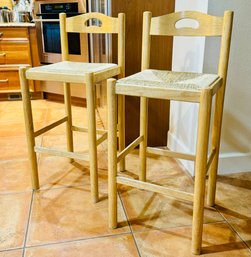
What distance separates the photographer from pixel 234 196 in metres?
1.45

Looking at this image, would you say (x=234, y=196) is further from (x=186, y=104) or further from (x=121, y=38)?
(x=121, y=38)

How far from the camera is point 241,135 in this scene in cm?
160

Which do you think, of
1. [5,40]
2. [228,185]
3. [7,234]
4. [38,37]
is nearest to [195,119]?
[228,185]

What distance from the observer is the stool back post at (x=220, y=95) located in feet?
3.63

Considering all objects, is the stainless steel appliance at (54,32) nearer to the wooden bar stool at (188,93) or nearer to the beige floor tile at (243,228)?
the wooden bar stool at (188,93)

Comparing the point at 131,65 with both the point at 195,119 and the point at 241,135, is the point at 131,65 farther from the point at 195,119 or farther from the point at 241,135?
the point at 241,135

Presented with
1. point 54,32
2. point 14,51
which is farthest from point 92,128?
point 14,51

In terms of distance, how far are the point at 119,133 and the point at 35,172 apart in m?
0.48

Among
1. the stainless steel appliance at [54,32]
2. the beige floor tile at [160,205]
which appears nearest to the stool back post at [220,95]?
the beige floor tile at [160,205]

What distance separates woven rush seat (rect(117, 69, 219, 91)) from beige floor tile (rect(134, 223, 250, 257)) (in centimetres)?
58

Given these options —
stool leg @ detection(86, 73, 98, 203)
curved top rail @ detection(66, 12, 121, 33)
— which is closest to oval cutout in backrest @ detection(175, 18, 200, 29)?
curved top rail @ detection(66, 12, 121, 33)

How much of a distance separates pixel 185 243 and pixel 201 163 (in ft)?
1.14

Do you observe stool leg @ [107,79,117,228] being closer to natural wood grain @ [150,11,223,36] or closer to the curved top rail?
natural wood grain @ [150,11,223,36]

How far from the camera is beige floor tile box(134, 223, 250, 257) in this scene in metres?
1.08
